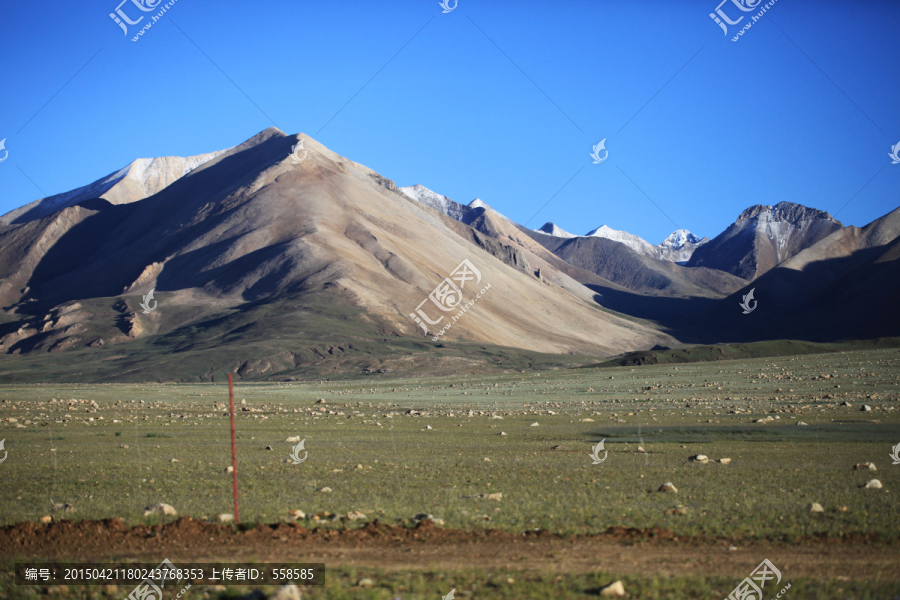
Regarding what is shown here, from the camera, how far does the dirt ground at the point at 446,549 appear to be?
964cm

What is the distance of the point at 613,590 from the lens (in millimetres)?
8359

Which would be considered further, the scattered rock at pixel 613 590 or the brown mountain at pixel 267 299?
the brown mountain at pixel 267 299

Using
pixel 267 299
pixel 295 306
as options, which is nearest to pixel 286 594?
pixel 295 306

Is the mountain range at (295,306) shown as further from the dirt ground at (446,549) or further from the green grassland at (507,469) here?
the dirt ground at (446,549)

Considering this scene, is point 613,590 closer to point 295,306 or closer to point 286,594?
point 286,594

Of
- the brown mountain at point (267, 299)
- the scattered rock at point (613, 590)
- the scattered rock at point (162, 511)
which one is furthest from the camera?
the brown mountain at point (267, 299)

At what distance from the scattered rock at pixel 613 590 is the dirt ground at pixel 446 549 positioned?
96cm

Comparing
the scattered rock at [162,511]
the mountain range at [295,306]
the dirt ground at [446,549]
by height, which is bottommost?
the scattered rock at [162,511]

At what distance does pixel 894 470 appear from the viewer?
17.6m

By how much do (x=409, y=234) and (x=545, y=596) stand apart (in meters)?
186

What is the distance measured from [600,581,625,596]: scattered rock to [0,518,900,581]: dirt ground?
→ 3.16ft

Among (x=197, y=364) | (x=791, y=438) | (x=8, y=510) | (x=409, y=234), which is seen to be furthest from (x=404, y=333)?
(x=8, y=510)

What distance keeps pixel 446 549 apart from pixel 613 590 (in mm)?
2988

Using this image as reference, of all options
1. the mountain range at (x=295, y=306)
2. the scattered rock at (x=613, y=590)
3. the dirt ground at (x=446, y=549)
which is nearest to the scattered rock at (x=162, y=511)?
the dirt ground at (x=446, y=549)
